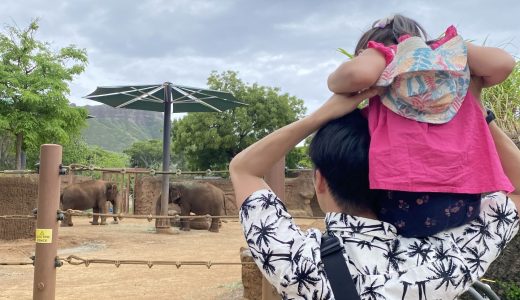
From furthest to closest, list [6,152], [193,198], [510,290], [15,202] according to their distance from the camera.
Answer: [6,152], [193,198], [15,202], [510,290]

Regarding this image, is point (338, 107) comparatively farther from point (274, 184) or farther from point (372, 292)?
point (274, 184)

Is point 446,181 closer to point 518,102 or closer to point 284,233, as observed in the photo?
point 284,233

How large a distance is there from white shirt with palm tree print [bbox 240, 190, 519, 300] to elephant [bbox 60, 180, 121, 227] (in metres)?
14.3

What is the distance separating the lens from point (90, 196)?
15391mm

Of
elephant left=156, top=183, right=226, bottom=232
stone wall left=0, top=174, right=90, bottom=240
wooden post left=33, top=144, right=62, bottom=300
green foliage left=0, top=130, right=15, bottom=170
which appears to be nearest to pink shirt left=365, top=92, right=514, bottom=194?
wooden post left=33, top=144, right=62, bottom=300

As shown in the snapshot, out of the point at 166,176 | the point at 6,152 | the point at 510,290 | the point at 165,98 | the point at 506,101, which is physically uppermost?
the point at 165,98

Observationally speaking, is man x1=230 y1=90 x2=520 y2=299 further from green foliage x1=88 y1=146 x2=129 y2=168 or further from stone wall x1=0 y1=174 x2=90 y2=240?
green foliage x1=88 y1=146 x2=129 y2=168

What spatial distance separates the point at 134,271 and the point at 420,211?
684cm

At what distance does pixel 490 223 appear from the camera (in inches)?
43.4

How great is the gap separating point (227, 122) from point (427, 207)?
22.8m

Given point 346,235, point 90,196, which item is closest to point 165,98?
point 90,196

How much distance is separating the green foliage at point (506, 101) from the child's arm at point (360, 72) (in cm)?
356

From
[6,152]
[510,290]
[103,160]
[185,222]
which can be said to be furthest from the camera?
[103,160]

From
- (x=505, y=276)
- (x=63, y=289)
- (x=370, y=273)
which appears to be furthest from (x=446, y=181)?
(x=63, y=289)
